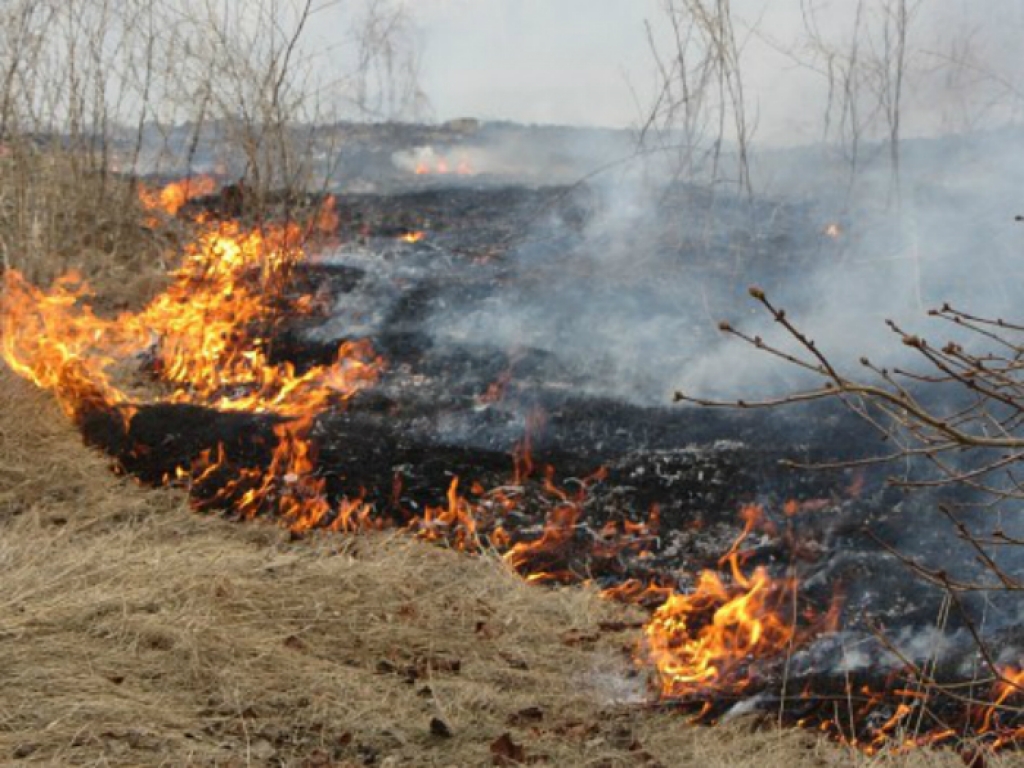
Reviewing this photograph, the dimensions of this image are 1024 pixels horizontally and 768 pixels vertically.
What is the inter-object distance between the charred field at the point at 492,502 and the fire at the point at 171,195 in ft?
0.27

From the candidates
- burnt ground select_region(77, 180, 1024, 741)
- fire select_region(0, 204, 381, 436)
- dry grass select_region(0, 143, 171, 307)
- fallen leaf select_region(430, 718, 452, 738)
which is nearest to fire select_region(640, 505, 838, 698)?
burnt ground select_region(77, 180, 1024, 741)

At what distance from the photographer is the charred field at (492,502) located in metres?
3.53

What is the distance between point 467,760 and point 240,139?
5694 mm

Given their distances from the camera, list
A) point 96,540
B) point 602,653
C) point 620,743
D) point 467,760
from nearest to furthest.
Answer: point 467,760, point 620,743, point 602,653, point 96,540

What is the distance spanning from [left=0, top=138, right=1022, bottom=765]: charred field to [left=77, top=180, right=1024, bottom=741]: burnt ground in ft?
0.06

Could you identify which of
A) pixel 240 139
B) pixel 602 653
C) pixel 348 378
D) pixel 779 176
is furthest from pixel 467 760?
pixel 779 176

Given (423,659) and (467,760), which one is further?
(423,659)

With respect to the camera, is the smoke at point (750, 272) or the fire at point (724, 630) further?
the smoke at point (750, 272)

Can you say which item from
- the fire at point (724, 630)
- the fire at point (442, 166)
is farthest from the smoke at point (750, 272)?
the fire at point (442, 166)

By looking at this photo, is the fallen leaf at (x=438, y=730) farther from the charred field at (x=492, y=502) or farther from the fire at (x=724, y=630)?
the fire at (x=724, y=630)

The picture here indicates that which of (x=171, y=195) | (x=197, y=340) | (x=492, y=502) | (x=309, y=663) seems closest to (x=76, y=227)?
(x=171, y=195)

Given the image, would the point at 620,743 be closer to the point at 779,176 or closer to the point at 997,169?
the point at 997,169

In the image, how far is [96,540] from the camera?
464 cm

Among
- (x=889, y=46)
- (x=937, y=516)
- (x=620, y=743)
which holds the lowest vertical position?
(x=620, y=743)
